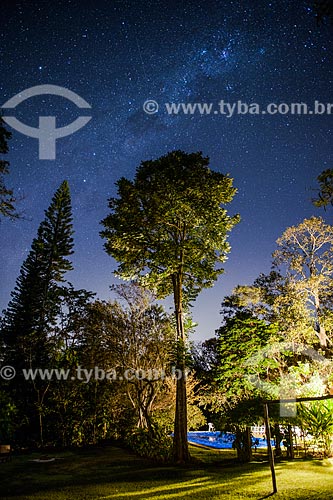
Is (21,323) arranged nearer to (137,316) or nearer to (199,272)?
(137,316)

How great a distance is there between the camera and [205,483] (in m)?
7.26

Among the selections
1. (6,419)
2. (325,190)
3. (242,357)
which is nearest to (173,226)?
(242,357)

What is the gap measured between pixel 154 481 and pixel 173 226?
26.7ft

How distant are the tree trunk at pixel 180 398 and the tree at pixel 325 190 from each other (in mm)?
6920

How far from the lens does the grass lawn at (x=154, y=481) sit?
6.26m

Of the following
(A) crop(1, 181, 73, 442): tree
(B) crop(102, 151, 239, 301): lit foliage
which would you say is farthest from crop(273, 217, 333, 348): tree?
(A) crop(1, 181, 73, 442): tree

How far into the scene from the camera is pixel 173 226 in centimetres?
1330

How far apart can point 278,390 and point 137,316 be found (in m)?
5.48

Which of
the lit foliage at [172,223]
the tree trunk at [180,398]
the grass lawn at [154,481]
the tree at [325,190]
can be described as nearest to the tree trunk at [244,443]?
Result: the grass lawn at [154,481]

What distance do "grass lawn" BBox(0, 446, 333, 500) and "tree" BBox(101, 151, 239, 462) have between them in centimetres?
455

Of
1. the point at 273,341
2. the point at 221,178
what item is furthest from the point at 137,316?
the point at 221,178

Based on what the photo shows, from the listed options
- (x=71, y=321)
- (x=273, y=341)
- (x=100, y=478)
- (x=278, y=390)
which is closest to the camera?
(x=100, y=478)

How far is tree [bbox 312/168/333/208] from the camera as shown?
6198 millimetres

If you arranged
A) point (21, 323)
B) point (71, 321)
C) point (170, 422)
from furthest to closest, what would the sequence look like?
point (21, 323) → point (71, 321) → point (170, 422)
